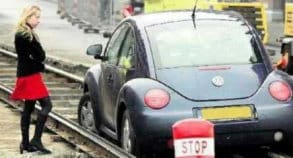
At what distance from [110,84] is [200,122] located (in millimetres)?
4214

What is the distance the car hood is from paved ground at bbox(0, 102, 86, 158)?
5.01ft

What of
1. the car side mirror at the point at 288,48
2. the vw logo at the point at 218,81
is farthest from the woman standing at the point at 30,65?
the car side mirror at the point at 288,48

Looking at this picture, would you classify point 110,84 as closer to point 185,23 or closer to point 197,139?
point 185,23

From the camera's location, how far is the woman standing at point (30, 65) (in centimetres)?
904

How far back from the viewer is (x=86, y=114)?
36.1ft

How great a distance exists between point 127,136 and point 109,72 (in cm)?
125

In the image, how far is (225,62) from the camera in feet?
28.2

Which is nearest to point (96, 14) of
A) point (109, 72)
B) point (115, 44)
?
point (115, 44)

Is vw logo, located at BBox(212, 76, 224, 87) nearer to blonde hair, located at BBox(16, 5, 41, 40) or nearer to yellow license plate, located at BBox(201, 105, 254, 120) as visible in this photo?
yellow license plate, located at BBox(201, 105, 254, 120)

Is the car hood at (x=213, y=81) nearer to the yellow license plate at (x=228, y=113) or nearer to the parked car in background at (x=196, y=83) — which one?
the parked car in background at (x=196, y=83)

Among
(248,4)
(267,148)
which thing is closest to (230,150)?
(267,148)

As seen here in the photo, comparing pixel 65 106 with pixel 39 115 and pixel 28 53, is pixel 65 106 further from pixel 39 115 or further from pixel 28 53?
pixel 28 53

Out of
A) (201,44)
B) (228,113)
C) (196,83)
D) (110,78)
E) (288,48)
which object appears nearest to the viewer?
(228,113)

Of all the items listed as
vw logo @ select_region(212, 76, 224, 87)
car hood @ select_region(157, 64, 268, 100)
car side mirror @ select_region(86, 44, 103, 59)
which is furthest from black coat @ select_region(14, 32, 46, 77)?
vw logo @ select_region(212, 76, 224, 87)
